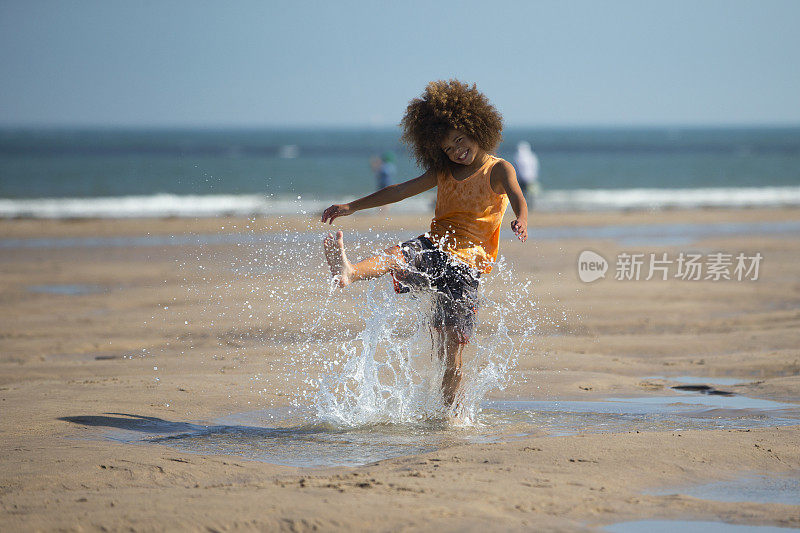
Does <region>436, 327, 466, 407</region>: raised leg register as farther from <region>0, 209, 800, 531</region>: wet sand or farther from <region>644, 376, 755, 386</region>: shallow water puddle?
<region>644, 376, 755, 386</region>: shallow water puddle

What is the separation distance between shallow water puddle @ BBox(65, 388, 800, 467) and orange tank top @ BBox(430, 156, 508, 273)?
0.99 metres

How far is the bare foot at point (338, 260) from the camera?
485cm

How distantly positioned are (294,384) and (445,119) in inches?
87.5

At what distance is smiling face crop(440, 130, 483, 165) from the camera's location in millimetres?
5043

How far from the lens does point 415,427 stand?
4.98 metres

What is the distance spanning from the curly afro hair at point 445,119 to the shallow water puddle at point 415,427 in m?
1.58

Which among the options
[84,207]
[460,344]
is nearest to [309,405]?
[460,344]

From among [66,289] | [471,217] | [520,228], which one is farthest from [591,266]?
[520,228]

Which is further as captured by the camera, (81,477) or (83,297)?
(83,297)

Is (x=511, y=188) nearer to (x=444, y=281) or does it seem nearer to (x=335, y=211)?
(x=444, y=281)

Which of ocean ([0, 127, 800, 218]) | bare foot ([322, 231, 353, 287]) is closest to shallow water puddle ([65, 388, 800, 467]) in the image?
bare foot ([322, 231, 353, 287])

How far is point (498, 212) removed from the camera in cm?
506

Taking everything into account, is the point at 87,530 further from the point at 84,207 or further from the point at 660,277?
the point at 84,207

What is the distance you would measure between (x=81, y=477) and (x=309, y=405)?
1.84 metres
